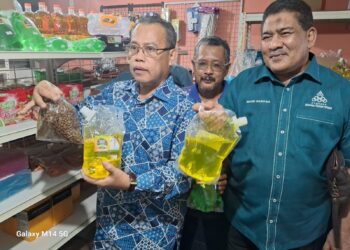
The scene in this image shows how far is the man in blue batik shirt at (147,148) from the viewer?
1.02 metres

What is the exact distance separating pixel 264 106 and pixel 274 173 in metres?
0.26

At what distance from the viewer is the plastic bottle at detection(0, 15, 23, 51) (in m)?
1.26

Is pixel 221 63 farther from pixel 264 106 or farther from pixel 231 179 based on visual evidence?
pixel 231 179

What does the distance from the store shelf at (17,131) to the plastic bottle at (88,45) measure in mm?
571

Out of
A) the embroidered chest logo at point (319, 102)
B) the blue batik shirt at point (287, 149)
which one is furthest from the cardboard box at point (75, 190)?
the embroidered chest logo at point (319, 102)

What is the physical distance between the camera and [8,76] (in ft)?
5.83

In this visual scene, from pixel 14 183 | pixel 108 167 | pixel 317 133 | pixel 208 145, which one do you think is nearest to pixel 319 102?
pixel 317 133

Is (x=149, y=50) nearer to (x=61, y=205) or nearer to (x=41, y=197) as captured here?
(x=41, y=197)

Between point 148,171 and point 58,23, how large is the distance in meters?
1.17

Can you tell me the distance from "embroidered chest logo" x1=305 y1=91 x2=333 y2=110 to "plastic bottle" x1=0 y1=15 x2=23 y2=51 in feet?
4.30

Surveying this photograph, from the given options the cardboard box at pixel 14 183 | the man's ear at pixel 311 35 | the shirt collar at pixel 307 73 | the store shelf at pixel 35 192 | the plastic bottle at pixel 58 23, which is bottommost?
the store shelf at pixel 35 192

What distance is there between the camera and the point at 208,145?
92cm

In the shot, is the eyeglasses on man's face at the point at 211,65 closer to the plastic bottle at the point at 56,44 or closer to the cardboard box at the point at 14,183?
the plastic bottle at the point at 56,44

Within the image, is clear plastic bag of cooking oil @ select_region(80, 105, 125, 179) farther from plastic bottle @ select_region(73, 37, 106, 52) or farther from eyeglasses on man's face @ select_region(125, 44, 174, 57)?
plastic bottle @ select_region(73, 37, 106, 52)
